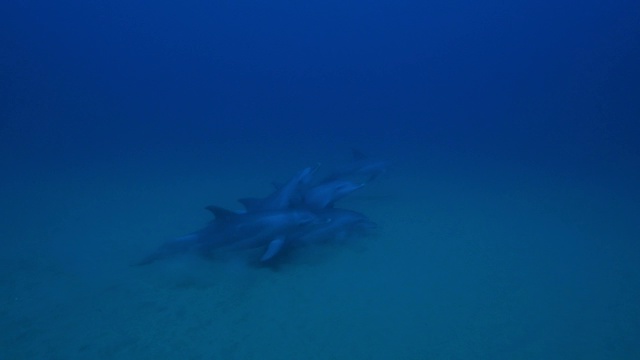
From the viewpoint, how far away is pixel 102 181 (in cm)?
1069

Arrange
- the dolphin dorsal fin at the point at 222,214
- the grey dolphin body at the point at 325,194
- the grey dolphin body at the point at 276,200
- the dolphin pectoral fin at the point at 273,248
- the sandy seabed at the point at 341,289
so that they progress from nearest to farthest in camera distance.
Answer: the sandy seabed at the point at 341,289 < the dolphin pectoral fin at the point at 273,248 < the dolphin dorsal fin at the point at 222,214 < the grey dolphin body at the point at 276,200 < the grey dolphin body at the point at 325,194

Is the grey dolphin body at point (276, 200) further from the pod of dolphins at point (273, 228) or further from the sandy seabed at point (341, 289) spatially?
the sandy seabed at point (341, 289)

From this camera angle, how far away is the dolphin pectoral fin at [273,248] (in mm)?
5836

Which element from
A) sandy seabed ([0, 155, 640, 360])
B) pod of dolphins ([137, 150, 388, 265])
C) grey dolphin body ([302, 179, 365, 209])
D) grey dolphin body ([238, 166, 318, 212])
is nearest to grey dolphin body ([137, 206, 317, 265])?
pod of dolphins ([137, 150, 388, 265])

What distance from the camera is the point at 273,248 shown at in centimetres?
597

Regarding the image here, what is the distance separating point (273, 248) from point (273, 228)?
0.32 m

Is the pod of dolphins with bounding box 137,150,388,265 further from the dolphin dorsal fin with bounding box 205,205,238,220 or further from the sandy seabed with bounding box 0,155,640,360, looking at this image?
the sandy seabed with bounding box 0,155,640,360

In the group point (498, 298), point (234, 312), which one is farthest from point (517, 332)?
point (234, 312)

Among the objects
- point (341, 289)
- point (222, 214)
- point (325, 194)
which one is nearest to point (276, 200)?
point (325, 194)

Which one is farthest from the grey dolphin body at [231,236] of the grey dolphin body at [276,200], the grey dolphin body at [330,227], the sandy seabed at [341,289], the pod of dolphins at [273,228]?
the grey dolphin body at [276,200]

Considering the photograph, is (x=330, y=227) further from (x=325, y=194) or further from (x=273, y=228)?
(x=273, y=228)

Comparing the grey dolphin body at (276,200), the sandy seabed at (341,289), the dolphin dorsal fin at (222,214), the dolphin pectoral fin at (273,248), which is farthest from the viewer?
the grey dolphin body at (276,200)

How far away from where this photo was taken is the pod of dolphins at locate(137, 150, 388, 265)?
19.9 ft

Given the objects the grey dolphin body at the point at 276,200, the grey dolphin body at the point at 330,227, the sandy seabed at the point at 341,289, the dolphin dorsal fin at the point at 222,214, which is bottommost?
the sandy seabed at the point at 341,289
